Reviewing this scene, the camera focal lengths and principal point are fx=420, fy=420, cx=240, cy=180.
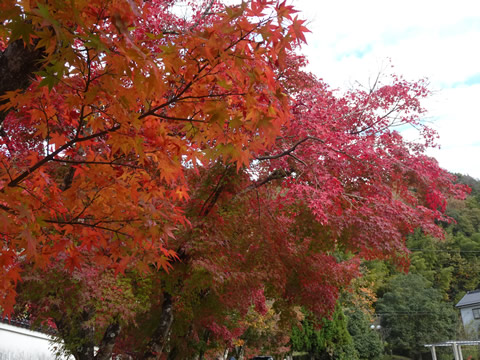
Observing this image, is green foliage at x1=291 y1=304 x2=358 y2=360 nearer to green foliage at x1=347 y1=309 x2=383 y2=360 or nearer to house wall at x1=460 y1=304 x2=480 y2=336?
green foliage at x1=347 y1=309 x2=383 y2=360

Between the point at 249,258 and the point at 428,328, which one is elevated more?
the point at 428,328

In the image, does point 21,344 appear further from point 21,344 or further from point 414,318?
point 414,318

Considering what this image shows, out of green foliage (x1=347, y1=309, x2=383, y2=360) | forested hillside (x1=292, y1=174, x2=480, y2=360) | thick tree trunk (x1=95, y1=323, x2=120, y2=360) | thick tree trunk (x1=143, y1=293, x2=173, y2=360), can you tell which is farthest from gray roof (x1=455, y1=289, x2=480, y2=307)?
thick tree trunk (x1=95, y1=323, x2=120, y2=360)

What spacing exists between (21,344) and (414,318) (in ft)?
118

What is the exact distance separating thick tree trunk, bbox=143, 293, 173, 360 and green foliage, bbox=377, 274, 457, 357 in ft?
117

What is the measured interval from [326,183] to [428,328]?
37038mm

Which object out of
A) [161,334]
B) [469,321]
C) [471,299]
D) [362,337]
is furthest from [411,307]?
[161,334]

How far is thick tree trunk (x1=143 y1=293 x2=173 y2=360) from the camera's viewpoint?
864cm

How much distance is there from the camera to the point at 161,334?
352 inches

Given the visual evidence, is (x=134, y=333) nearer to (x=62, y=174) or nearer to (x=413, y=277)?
(x=62, y=174)

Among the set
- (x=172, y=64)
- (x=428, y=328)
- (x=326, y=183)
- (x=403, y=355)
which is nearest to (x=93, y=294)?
(x=326, y=183)

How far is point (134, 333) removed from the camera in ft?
40.4

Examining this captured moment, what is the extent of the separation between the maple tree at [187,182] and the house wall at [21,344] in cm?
344

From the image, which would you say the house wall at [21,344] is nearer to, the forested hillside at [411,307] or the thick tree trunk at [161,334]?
the thick tree trunk at [161,334]
